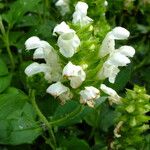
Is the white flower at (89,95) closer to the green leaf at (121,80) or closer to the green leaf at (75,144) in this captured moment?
the green leaf at (75,144)

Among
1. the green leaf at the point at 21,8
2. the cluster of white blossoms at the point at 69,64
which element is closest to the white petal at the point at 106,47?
the cluster of white blossoms at the point at 69,64

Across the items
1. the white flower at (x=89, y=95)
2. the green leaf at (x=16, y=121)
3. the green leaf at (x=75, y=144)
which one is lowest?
the green leaf at (x=75, y=144)

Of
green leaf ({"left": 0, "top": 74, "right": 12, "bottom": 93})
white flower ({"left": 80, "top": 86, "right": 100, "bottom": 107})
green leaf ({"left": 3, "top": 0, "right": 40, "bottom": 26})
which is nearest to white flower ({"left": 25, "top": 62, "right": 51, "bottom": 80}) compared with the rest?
white flower ({"left": 80, "top": 86, "right": 100, "bottom": 107})

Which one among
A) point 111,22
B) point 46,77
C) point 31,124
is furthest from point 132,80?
point 46,77

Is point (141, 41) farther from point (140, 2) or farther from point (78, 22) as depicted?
point (78, 22)

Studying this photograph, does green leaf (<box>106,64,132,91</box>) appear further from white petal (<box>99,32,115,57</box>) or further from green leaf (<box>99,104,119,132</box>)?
white petal (<box>99,32,115,57</box>)

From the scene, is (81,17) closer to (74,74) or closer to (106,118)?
(74,74)
